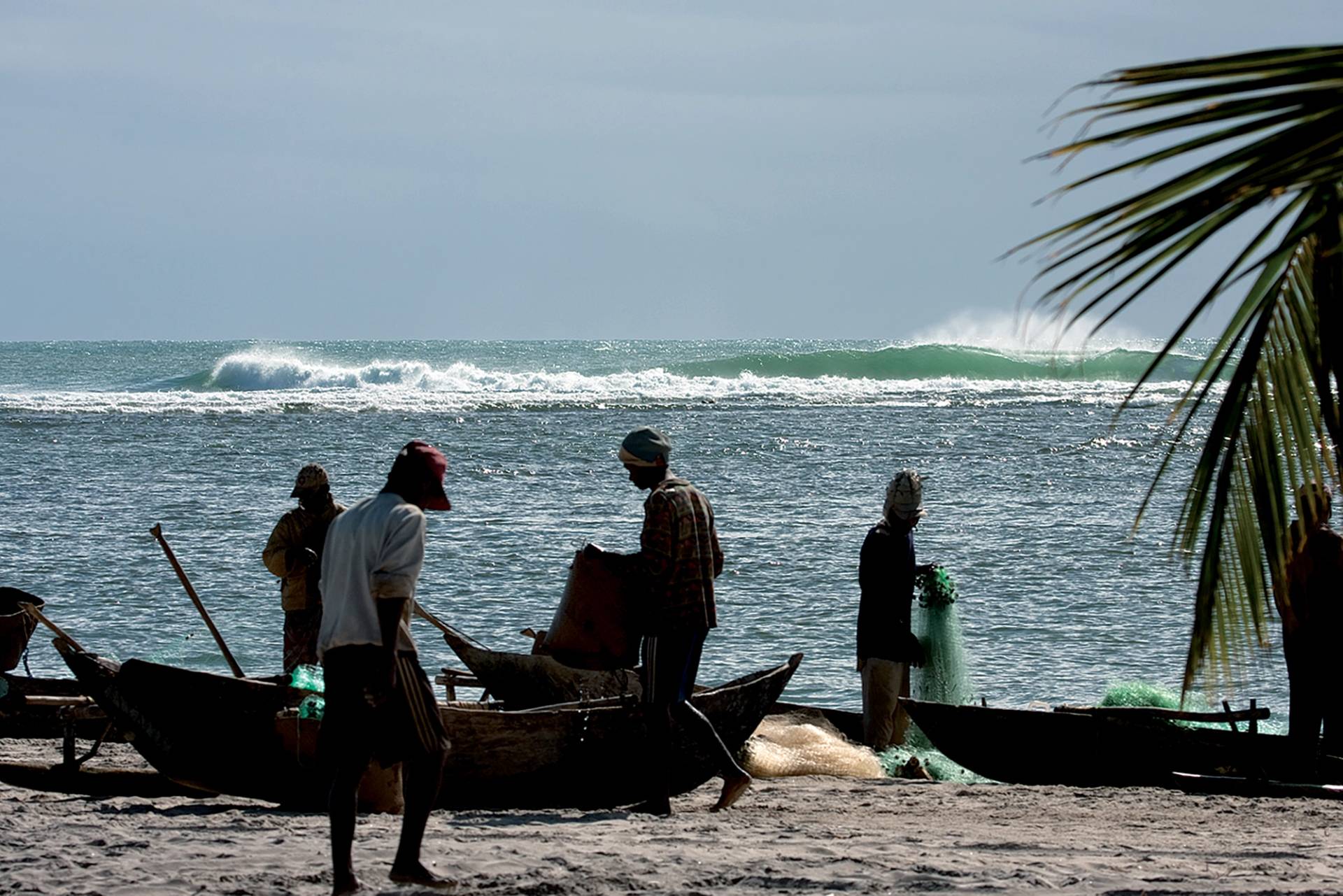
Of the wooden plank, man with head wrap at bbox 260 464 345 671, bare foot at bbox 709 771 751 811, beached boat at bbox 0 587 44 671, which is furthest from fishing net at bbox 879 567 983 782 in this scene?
beached boat at bbox 0 587 44 671

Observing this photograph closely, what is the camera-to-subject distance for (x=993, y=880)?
5523 mm

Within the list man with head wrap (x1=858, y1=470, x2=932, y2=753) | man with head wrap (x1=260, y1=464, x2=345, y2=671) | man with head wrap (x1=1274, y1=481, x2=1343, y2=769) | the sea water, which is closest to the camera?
man with head wrap (x1=1274, y1=481, x2=1343, y2=769)

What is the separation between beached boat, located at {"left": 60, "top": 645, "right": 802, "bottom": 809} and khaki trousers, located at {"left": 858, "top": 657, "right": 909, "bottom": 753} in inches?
71.5

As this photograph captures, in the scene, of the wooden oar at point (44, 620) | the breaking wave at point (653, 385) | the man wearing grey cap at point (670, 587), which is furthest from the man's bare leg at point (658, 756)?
the breaking wave at point (653, 385)

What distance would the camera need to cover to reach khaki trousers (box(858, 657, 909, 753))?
8727 mm

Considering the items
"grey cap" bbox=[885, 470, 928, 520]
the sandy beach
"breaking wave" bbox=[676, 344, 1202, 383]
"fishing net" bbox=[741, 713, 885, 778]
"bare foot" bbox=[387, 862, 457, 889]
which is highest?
"breaking wave" bbox=[676, 344, 1202, 383]

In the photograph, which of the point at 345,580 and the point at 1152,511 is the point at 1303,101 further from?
the point at 1152,511

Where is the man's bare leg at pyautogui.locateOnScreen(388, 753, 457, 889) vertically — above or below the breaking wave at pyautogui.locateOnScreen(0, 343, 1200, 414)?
below

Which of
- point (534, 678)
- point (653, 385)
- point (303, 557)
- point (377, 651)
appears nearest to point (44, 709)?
point (303, 557)

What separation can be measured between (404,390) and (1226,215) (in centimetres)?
5373

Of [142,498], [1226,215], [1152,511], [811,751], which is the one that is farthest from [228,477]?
[1226,215]

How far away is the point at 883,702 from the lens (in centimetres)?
886

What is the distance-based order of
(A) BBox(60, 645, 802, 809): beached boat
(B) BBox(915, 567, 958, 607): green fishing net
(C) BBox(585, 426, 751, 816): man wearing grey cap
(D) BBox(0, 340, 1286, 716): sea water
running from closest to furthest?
(C) BBox(585, 426, 751, 816): man wearing grey cap
(A) BBox(60, 645, 802, 809): beached boat
(B) BBox(915, 567, 958, 607): green fishing net
(D) BBox(0, 340, 1286, 716): sea water

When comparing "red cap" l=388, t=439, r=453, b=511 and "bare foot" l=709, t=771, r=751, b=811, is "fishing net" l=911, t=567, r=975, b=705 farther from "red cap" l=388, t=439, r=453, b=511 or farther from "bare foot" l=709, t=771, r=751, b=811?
"red cap" l=388, t=439, r=453, b=511
